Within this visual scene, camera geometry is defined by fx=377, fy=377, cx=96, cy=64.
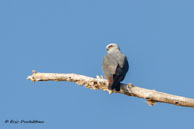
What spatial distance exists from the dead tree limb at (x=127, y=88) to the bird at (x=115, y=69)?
7.4 inches

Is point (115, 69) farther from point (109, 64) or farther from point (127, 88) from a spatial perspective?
point (127, 88)

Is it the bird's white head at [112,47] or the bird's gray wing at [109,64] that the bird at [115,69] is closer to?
the bird's gray wing at [109,64]

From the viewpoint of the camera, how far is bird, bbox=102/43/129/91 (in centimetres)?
912

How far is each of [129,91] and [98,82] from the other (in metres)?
0.82

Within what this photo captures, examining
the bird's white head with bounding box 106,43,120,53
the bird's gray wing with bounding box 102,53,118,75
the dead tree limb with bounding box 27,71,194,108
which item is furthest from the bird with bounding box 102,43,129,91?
the bird's white head with bounding box 106,43,120,53

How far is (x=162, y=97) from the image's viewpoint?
28.0ft

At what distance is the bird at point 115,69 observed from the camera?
9117 millimetres

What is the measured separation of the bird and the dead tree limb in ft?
0.62

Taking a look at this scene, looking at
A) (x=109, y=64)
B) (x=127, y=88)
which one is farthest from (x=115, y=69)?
(x=127, y=88)

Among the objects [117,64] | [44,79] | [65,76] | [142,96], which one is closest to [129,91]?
[142,96]

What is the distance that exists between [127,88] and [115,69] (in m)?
0.69

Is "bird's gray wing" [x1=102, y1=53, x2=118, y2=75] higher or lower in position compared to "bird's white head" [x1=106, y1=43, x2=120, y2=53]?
lower

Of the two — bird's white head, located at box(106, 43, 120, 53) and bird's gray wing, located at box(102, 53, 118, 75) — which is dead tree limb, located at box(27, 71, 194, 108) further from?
bird's white head, located at box(106, 43, 120, 53)

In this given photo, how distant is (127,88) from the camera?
9.01 m
